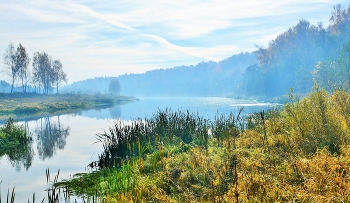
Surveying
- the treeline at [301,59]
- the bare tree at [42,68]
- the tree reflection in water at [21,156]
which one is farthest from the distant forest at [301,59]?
the bare tree at [42,68]

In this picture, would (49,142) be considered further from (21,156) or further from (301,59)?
(301,59)

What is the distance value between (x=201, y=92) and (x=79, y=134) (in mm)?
141772

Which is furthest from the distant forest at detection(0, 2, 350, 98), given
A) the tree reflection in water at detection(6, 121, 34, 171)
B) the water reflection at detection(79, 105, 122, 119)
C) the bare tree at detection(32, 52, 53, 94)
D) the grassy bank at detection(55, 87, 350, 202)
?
the bare tree at detection(32, 52, 53, 94)

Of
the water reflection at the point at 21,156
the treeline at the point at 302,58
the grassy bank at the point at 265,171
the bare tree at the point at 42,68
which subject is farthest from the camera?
the bare tree at the point at 42,68

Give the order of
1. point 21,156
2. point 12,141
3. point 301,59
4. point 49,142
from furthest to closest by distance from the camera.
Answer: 1. point 301,59
2. point 49,142
3. point 12,141
4. point 21,156

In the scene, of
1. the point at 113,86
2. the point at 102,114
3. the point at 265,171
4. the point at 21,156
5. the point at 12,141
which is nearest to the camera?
the point at 265,171

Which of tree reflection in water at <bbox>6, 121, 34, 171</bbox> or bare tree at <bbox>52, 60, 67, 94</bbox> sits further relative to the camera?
bare tree at <bbox>52, 60, 67, 94</bbox>

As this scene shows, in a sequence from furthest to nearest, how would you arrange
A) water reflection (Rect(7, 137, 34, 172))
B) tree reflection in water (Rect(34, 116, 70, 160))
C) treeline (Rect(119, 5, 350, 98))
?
1. treeline (Rect(119, 5, 350, 98))
2. tree reflection in water (Rect(34, 116, 70, 160))
3. water reflection (Rect(7, 137, 34, 172))

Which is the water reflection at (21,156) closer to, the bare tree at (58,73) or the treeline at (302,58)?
the treeline at (302,58)

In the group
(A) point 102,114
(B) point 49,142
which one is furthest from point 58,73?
(B) point 49,142

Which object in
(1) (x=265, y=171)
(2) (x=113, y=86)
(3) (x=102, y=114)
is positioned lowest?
(3) (x=102, y=114)

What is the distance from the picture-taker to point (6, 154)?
15.5 m

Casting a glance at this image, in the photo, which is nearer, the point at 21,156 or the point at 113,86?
the point at 21,156

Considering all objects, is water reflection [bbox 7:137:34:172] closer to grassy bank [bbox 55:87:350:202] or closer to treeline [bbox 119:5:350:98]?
grassy bank [bbox 55:87:350:202]
